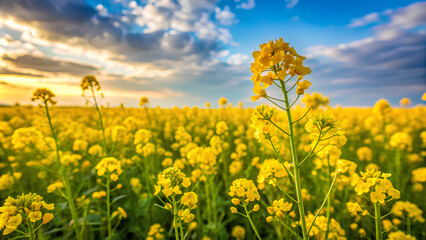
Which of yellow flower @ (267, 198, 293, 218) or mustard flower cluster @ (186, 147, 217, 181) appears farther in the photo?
mustard flower cluster @ (186, 147, 217, 181)

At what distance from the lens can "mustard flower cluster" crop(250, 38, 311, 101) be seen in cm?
140

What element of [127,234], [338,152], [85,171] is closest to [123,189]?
[127,234]

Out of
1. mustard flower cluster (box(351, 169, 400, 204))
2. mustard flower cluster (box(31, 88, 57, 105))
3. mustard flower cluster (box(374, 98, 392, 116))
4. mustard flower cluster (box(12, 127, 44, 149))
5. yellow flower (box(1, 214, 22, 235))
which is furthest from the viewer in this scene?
mustard flower cluster (box(374, 98, 392, 116))

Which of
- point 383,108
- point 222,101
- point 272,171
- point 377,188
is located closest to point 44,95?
point 272,171

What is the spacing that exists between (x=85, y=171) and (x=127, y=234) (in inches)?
112

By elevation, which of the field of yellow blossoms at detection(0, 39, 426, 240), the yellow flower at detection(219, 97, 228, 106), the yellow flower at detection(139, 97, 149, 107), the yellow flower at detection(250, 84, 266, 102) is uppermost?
the yellow flower at detection(219, 97, 228, 106)

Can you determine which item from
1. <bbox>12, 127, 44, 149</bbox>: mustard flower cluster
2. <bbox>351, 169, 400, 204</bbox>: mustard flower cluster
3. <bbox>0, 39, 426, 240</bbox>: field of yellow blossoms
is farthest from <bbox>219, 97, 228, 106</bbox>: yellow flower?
<bbox>351, 169, 400, 204</bbox>: mustard flower cluster

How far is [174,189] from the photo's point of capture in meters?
1.57

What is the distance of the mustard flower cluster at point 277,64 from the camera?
1403 mm

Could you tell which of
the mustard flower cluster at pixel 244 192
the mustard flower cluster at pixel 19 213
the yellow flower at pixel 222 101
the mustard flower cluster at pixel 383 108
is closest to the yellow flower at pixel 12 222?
the mustard flower cluster at pixel 19 213

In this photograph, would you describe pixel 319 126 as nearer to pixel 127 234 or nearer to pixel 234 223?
pixel 234 223

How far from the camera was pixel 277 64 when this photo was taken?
1.46 m

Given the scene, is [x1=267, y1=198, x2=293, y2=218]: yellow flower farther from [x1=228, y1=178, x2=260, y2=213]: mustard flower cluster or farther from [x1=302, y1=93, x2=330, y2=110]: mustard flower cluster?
[x1=302, y1=93, x2=330, y2=110]: mustard flower cluster

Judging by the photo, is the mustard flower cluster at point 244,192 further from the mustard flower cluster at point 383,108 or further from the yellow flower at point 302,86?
the mustard flower cluster at point 383,108
